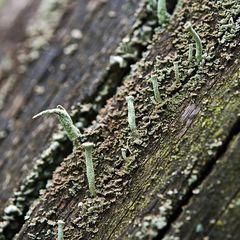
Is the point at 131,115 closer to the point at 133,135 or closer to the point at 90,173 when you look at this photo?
the point at 133,135

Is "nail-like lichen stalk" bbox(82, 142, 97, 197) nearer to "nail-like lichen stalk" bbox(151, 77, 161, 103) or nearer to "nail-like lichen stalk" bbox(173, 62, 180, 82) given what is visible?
"nail-like lichen stalk" bbox(151, 77, 161, 103)

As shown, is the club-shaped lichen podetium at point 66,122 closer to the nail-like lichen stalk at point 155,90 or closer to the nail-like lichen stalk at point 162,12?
the nail-like lichen stalk at point 155,90

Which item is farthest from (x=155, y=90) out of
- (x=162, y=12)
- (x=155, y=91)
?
(x=162, y=12)

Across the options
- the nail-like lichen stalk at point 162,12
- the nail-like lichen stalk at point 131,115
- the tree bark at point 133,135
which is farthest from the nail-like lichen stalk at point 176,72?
the nail-like lichen stalk at point 162,12

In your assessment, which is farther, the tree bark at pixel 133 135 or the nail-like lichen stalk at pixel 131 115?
the nail-like lichen stalk at pixel 131 115

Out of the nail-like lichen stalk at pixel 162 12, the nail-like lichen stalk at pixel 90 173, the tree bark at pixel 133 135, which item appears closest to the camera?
the tree bark at pixel 133 135

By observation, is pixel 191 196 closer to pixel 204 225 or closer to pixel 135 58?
pixel 204 225

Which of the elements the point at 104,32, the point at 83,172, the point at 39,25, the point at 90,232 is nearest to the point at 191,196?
the point at 90,232
